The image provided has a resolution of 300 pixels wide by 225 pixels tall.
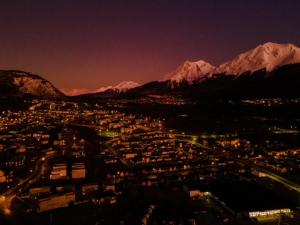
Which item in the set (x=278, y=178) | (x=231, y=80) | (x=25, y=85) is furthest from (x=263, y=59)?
(x=278, y=178)

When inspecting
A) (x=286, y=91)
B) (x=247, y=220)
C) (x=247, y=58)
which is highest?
(x=247, y=58)

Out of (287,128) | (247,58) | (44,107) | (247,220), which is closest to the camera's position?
(247,220)

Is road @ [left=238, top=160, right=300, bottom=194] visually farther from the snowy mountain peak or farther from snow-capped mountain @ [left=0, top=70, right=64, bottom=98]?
the snowy mountain peak

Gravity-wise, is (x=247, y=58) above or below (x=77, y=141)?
above

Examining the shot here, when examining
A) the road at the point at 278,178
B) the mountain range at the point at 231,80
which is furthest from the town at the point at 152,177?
the mountain range at the point at 231,80

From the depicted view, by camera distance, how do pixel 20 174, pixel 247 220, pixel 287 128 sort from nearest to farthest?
pixel 247 220 → pixel 20 174 → pixel 287 128

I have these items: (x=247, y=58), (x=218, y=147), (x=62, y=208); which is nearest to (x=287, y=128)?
(x=218, y=147)

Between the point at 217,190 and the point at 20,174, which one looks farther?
the point at 20,174

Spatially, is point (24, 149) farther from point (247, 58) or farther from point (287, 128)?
point (247, 58)
